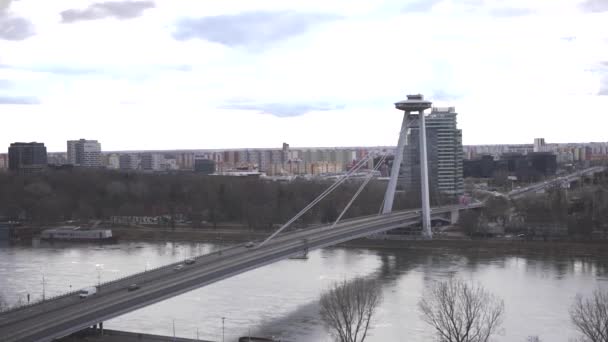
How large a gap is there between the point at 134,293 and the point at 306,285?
3.08m

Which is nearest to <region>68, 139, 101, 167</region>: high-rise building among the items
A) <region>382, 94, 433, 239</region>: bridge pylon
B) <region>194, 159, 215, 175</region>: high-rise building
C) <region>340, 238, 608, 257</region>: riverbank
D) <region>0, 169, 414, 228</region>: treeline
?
<region>194, 159, 215, 175</region>: high-rise building

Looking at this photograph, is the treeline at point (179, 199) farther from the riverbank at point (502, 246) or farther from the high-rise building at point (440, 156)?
the riverbank at point (502, 246)

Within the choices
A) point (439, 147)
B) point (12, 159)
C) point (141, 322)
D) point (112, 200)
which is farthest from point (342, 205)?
point (12, 159)

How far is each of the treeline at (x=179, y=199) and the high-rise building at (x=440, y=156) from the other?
1309mm

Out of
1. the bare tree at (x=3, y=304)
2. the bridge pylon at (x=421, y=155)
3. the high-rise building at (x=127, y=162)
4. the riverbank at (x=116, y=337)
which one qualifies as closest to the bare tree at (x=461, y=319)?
the riverbank at (x=116, y=337)

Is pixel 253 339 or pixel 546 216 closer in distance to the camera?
pixel 253 339

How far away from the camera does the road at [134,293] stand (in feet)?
16.9

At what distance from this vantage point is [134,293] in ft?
19.7

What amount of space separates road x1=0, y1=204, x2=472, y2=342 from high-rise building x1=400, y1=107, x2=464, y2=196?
11070mm

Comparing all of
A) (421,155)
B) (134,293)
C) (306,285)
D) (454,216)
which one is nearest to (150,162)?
(454,216)

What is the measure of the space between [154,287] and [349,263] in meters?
4.97

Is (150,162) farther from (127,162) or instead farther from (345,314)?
(345,314)

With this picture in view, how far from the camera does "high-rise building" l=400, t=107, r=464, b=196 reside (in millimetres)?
20172

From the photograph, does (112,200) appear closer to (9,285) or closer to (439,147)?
(439,147)
